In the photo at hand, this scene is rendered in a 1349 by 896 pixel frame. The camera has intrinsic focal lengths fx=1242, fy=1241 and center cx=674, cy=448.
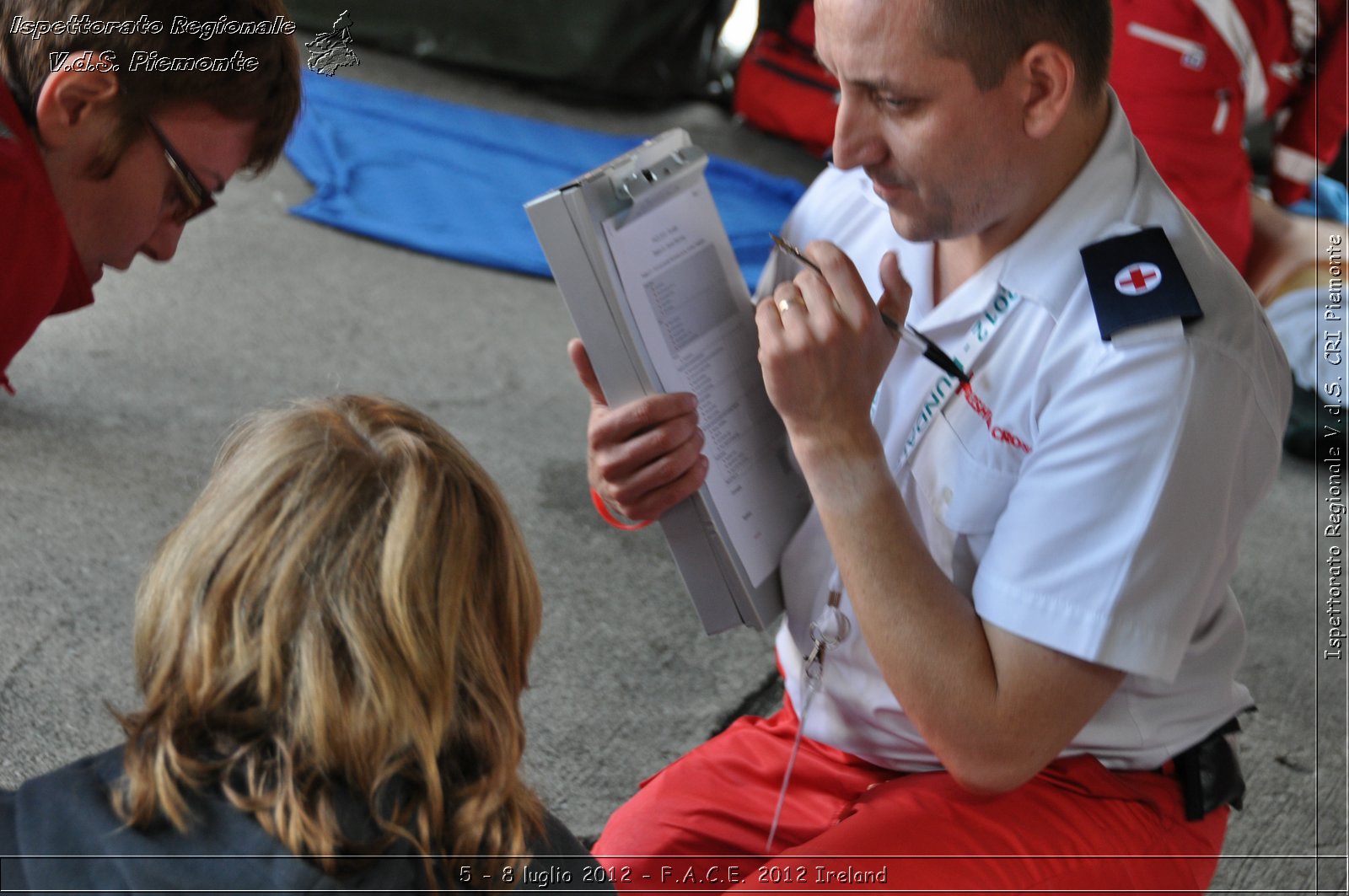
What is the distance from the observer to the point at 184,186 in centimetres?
136

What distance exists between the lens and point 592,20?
491 cm

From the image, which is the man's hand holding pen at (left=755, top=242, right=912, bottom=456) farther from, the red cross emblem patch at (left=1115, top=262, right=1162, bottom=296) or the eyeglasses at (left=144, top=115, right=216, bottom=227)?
the eyeglasses at (left=144, top=115, right=216, bottom=227)

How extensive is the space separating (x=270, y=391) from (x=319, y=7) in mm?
2678

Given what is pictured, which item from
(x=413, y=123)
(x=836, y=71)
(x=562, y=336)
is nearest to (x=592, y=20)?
(x=413, y=123)

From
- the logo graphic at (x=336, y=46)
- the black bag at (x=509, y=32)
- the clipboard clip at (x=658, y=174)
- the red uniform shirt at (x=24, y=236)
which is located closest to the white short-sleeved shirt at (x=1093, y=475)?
the clipboard clip at (x=658, y=174)

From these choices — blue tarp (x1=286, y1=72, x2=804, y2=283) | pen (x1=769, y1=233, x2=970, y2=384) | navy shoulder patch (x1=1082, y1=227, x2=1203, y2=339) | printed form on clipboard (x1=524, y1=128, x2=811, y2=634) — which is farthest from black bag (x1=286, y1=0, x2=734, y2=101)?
navy shoulder patch (x1=1082, y1=227, x2=1203, y2=339)

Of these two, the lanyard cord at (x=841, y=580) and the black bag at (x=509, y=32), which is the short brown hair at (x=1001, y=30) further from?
the black bag at (x=509, y=32)

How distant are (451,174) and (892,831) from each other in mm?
3256

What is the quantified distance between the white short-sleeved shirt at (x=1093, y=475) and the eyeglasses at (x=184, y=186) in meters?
0.78

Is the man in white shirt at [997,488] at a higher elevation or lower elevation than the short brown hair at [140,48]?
lower

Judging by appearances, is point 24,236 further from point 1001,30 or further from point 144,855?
point 1001,30

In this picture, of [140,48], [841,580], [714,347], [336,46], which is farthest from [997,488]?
[336,46]

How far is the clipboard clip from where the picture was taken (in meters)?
1.28

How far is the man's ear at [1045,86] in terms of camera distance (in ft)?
3.84
